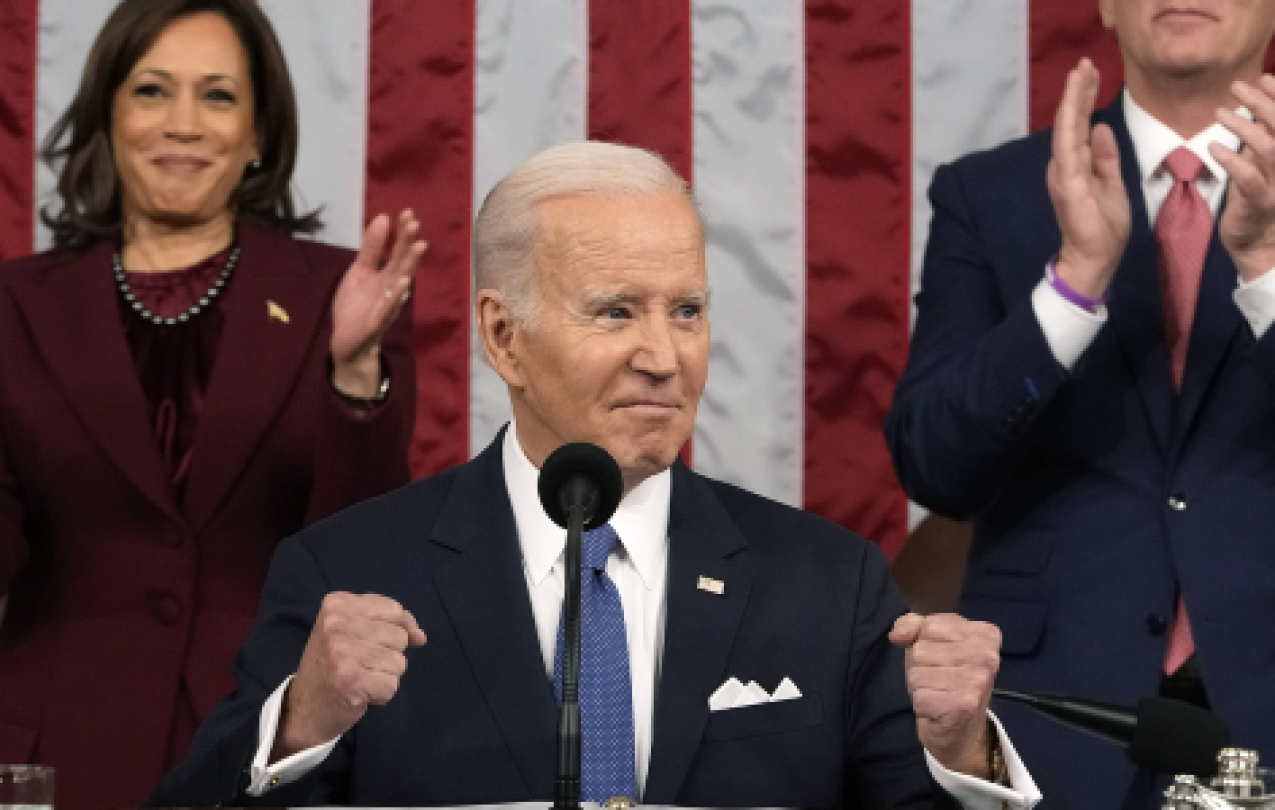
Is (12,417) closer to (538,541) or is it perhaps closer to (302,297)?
(302,297)

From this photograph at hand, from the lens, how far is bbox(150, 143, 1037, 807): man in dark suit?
2359 millimetres

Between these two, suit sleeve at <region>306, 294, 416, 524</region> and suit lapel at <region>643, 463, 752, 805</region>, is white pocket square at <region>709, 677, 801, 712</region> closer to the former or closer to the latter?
suit lapel at <region>643, 463, 752, 805</region>

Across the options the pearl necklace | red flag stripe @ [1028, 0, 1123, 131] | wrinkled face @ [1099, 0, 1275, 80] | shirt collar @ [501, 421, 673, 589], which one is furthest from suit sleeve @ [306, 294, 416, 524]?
red flag stripe @ [1028, 0, 1123, 131]

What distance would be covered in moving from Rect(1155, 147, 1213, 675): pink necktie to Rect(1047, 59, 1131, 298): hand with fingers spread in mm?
139

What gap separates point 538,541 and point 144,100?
4.46 ft

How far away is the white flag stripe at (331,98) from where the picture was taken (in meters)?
3.85

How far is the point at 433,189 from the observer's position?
3.86 metres

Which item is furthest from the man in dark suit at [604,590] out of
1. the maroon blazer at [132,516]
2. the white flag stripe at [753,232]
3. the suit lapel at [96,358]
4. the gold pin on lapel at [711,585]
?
the white flag stripe at [753,232]

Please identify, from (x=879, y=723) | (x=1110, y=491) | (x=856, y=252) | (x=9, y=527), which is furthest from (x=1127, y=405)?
(x=9, y=527)

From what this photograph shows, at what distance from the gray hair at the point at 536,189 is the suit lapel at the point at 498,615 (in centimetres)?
24

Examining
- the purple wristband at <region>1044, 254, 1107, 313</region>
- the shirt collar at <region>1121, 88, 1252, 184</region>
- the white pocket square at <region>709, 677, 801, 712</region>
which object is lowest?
the white pocket square at <region>709, 677, 801, 712</region>

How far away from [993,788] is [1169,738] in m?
0.25

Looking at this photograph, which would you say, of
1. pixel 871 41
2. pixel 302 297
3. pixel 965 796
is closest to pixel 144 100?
pixel 302 297

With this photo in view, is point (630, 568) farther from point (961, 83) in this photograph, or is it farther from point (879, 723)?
point (961, 83)
